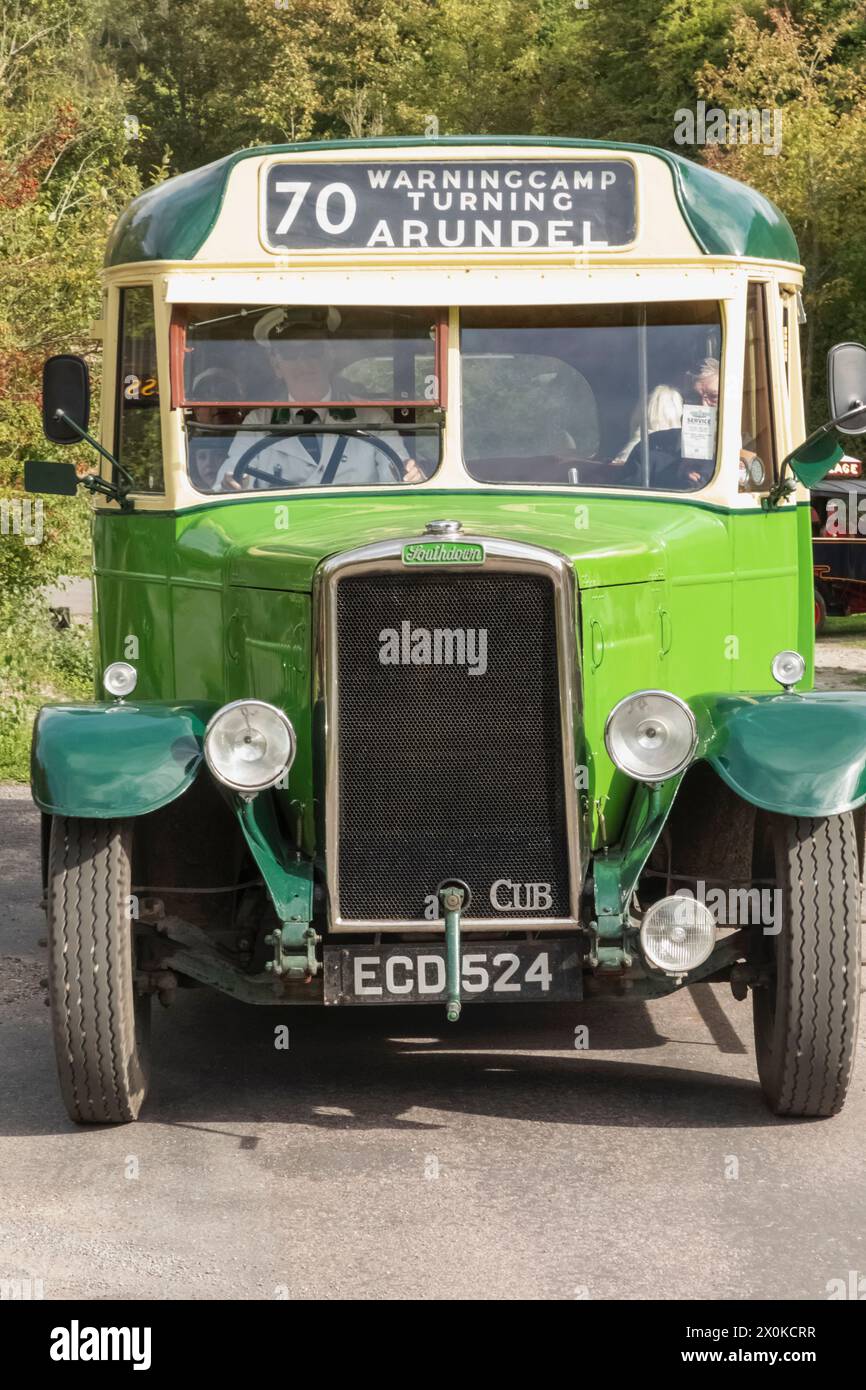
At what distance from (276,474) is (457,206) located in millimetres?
1104

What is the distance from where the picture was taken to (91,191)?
2120 cm

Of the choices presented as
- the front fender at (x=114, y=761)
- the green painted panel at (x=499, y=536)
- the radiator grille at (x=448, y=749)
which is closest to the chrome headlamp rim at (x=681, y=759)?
the radiator grille at (x=448, y=749)

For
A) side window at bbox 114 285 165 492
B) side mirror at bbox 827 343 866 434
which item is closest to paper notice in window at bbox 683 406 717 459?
side mirror at bbox 827 343 866 434

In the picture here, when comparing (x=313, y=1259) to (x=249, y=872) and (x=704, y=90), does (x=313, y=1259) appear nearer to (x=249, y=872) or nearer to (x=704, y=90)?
(x=249, y=872)

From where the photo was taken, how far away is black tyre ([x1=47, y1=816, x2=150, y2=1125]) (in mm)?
5672

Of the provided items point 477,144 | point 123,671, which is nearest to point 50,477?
point 123,671

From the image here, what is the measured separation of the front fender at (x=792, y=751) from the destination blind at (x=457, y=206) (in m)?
1.84

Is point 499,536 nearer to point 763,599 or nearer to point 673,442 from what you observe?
point 673,442

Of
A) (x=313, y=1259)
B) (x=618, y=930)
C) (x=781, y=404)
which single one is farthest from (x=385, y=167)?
(x=313, y=1259)

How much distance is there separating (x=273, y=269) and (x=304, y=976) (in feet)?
8.26

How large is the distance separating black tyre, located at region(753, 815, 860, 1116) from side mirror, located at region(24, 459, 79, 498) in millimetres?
3185

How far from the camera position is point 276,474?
22.5 ft

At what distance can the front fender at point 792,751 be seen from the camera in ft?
18.4

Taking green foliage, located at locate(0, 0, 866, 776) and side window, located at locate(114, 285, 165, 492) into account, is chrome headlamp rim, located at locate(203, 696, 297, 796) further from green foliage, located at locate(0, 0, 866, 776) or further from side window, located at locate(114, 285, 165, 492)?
green foliage, located at locate(0, 0, 866, 776)
